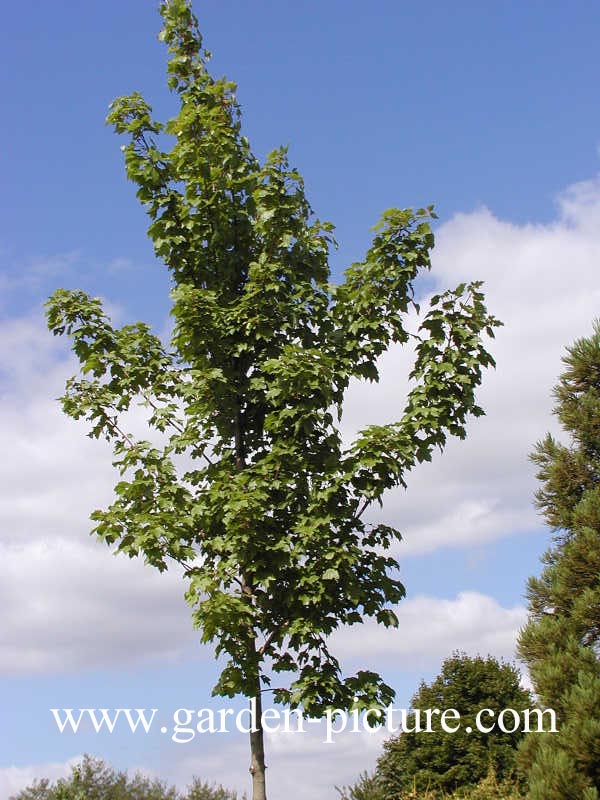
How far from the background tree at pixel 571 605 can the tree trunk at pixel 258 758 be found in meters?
4.48

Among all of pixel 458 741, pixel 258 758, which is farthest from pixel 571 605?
pixel 458 741

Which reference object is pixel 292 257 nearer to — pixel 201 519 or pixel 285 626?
pixel 201 519

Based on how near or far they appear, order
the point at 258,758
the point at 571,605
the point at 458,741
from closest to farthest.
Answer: the point at 258,758 → the point at 571,605 → the point at 458,741

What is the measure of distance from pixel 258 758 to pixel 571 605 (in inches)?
239

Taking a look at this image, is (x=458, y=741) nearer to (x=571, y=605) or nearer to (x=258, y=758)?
(x=571, y=605)

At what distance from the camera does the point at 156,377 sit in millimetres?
11250

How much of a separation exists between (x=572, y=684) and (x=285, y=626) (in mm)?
5451

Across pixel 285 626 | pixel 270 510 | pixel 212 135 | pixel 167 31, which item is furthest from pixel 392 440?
pixel 167 31

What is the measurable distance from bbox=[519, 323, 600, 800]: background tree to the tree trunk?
4.48m

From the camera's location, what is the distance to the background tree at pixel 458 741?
22219 mm

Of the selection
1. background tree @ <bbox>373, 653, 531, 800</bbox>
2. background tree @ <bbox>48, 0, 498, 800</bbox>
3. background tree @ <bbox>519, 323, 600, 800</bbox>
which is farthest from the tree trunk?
background tree @ <bbox>373, 653, 531, 800</bbox>

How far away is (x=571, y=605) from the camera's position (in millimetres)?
13242

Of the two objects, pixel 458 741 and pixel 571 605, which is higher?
pixel 571 605

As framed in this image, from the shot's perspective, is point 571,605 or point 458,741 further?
point 458,741
